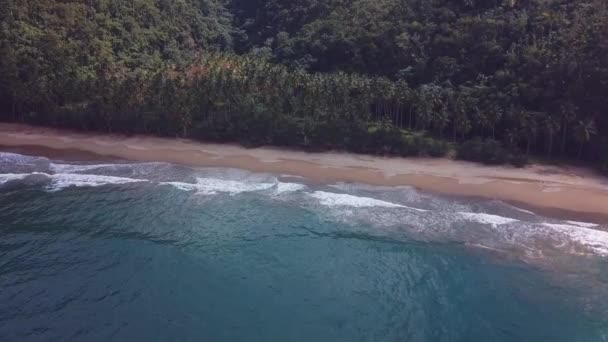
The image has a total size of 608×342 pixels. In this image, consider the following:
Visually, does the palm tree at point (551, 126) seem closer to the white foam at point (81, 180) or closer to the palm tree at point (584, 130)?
the palm tree at point (584, 130)

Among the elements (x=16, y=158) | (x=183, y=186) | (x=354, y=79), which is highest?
(x=354, y=79)

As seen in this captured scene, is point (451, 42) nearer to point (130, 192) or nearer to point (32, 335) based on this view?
point (130, 192)

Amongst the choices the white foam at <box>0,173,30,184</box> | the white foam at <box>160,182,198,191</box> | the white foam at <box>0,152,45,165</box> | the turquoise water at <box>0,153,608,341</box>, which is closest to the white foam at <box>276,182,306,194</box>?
the turquoise water at <box>0,153,608,341</box>

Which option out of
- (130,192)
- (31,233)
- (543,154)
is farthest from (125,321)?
(543,154)

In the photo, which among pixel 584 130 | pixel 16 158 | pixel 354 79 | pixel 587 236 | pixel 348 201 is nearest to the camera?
pixel 587 236

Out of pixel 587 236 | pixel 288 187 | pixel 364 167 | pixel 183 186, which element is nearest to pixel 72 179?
pixel 183 186

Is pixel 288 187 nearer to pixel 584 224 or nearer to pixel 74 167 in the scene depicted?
pixel 74 167

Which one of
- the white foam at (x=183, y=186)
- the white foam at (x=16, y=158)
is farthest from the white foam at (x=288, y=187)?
the white foam at (x=16, y=158)
